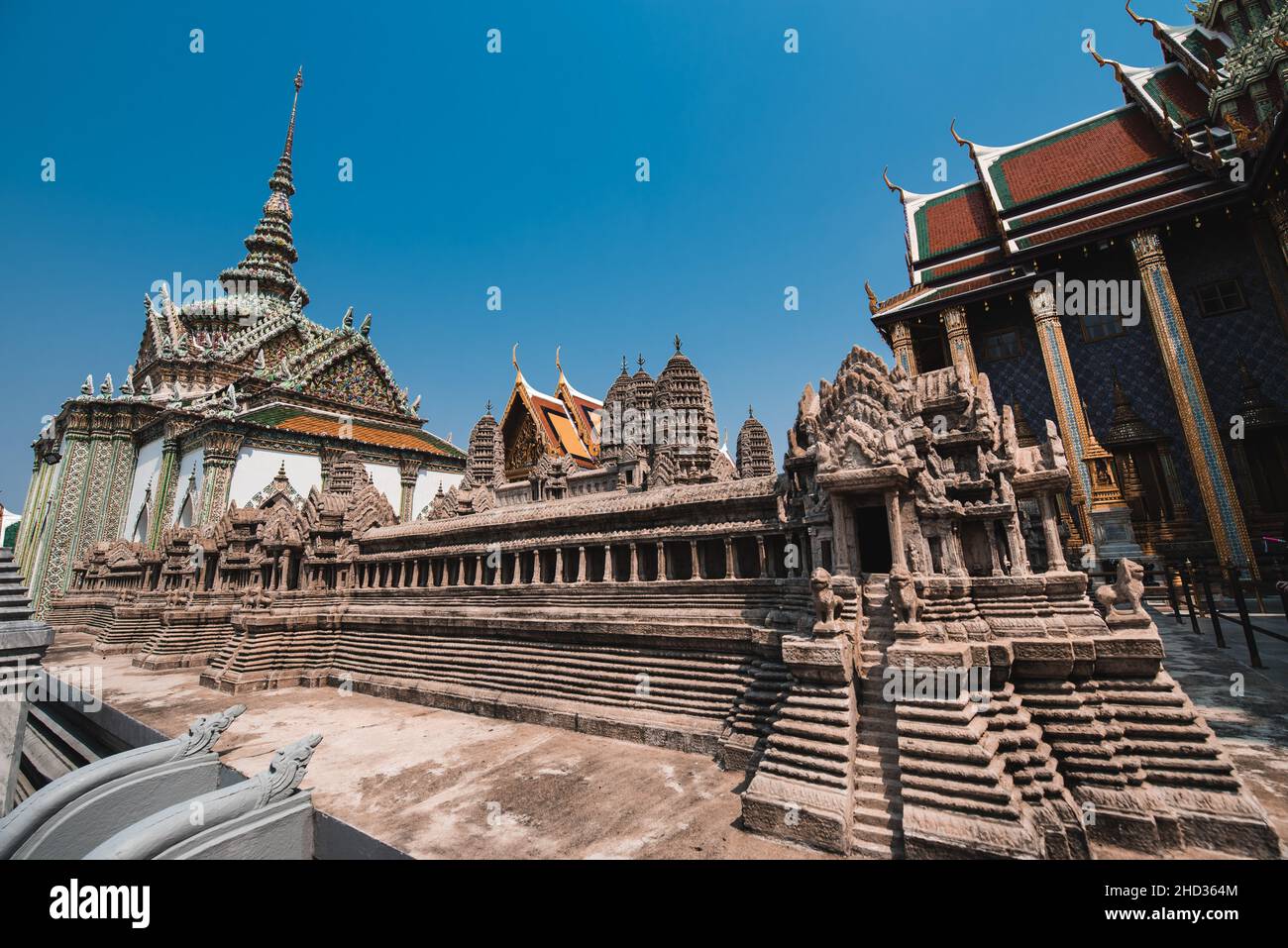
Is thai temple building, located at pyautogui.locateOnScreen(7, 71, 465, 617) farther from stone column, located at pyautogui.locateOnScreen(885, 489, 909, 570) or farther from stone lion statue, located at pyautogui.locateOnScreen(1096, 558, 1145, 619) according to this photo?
stone lion statue, located at pyautogui.locateOnScreen(1096, 558, 1145, 619)

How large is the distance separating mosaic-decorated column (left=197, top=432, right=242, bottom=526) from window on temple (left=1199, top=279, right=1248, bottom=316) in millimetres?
45241

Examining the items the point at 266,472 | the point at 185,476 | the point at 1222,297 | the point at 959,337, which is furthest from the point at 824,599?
the point at 185,476

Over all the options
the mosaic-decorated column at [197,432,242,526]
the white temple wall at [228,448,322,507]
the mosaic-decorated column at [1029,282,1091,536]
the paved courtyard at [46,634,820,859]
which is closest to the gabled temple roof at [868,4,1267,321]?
the mosaic-decorated column at [1029,282,1091,536]

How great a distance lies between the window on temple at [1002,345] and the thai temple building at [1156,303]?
2.1 inches

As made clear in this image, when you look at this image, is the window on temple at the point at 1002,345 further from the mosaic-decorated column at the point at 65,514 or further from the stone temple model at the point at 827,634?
the mosaic-decorated column at the point at 65,514

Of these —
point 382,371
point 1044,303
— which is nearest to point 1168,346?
point 1044,303

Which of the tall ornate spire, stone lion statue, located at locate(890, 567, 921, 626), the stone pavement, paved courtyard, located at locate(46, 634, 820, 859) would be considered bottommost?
paved courtyard, located at locate(46, 634, 820, 859)

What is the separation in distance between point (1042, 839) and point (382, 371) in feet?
149

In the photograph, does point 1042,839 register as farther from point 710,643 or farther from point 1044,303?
point 1044,303

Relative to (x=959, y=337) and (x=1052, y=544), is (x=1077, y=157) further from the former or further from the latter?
(x=1052, y=544)

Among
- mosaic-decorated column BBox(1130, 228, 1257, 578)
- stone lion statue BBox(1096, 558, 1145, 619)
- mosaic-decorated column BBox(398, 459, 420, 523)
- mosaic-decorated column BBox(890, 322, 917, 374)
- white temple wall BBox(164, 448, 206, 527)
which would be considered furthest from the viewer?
mosaic-decorated column BBox(398, 459, 420, 523)

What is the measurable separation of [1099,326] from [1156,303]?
216cm

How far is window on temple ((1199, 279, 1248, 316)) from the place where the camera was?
65.0 feet

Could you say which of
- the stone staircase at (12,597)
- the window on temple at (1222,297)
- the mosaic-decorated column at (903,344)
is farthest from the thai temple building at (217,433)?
the window on temple at (1222,297)
